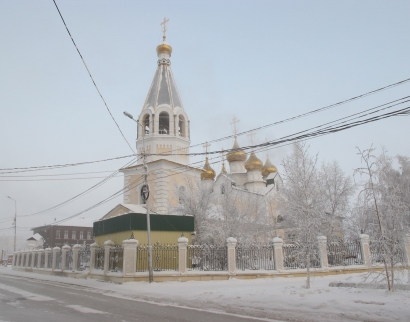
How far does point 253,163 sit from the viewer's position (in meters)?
39.9

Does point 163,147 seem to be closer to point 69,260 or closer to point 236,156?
point 69,260

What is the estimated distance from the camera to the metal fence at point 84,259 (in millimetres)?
19750

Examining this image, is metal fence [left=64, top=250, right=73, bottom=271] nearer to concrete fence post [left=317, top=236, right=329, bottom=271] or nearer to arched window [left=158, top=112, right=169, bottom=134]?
arched window [left=158, top=112, right=169, bottom=134]

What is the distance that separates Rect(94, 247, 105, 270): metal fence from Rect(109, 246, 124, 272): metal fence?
1.13 m

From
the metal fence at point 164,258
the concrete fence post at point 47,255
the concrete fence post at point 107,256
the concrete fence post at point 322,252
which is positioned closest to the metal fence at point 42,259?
the concrete fence post at point 47,255

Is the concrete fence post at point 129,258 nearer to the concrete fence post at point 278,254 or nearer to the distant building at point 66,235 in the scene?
the concrete fence post at point 278,254

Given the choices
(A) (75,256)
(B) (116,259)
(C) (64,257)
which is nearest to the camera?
(B) (116,259)

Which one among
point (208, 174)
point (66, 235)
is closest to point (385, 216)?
point (208, 174)

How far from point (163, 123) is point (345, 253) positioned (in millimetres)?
16181

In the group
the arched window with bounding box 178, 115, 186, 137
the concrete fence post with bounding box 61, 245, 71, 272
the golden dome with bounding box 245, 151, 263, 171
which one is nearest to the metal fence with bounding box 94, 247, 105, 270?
the concrete fence post with bounding box 61, 245, 71, 272

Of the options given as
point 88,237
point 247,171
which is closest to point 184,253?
point 247,171

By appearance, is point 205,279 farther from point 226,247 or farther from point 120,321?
point 120,321

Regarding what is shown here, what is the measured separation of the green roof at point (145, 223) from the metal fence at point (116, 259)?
1.23 metres

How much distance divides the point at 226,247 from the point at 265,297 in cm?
721
